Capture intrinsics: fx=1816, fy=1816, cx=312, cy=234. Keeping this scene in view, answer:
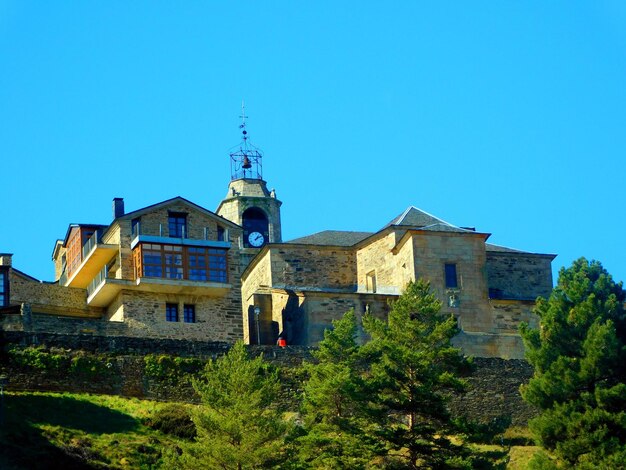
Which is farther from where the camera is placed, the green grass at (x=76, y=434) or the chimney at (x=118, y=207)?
the chimney at (x=118, y=207)

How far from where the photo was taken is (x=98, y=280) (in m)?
69.2

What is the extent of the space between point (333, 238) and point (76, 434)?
24.8m

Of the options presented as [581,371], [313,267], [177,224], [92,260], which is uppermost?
[177,224]

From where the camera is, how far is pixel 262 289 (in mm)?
72688

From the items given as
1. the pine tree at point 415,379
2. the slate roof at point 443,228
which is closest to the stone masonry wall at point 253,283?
the slate roof at point 443,228

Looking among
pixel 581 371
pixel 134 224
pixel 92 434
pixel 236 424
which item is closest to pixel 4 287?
pixel 134 224

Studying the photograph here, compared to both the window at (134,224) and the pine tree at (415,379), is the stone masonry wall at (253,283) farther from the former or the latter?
the pine tree at (415,379)

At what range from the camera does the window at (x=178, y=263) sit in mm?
68000

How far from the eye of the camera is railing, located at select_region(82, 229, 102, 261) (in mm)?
70500

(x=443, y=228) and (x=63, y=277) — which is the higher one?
Result: (x=443, y=228)

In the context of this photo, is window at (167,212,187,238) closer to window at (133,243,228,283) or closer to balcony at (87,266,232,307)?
window at (133,243,228,283)

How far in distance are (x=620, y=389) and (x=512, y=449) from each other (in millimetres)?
5370

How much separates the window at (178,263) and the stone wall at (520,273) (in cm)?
1149

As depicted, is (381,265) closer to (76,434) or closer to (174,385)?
(174,385)
